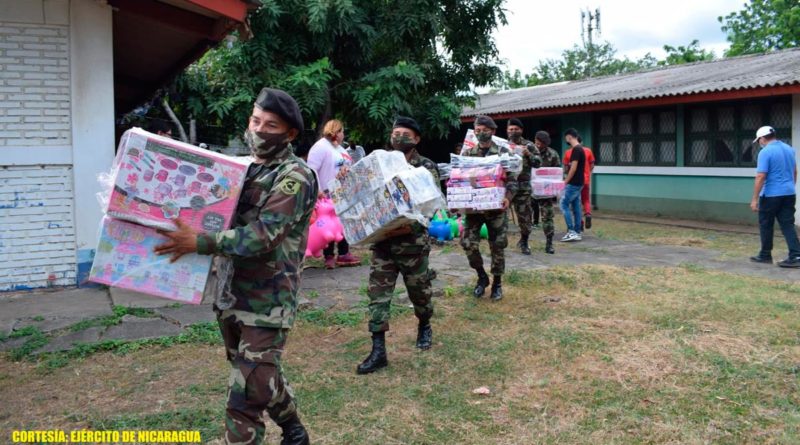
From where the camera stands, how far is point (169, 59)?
32.6 ft

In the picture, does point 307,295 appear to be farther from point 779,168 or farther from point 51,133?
point 779,168

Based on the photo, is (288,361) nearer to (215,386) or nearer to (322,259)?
(215,386)

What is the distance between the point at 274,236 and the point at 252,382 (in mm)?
619

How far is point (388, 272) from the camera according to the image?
175 inches

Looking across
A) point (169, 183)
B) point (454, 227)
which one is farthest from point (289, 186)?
point (454, 227)

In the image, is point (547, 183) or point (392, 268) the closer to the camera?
point (392, 268)

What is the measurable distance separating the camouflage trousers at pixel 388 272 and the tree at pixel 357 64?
533 centimetres

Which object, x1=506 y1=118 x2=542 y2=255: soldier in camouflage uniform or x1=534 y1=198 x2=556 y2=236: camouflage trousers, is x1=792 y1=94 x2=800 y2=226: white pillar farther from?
x1=506 y1=118 x2=542 y2=255: soldier in camouflage uniform

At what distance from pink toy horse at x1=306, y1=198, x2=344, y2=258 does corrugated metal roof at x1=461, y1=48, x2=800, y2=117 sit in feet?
21.4

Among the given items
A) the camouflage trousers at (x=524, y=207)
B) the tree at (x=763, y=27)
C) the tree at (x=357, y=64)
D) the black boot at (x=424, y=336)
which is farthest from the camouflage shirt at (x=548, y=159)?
the tree at (x=763, y=27)

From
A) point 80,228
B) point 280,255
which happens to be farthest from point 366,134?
point 280,255

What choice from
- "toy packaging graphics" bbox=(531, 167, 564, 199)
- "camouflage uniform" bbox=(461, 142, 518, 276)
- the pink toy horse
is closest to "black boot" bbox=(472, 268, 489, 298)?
"camouflage uniform" bbox=(461, 142, 518, 276)

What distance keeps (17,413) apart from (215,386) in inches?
42.5

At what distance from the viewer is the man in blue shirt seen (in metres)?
7.82
